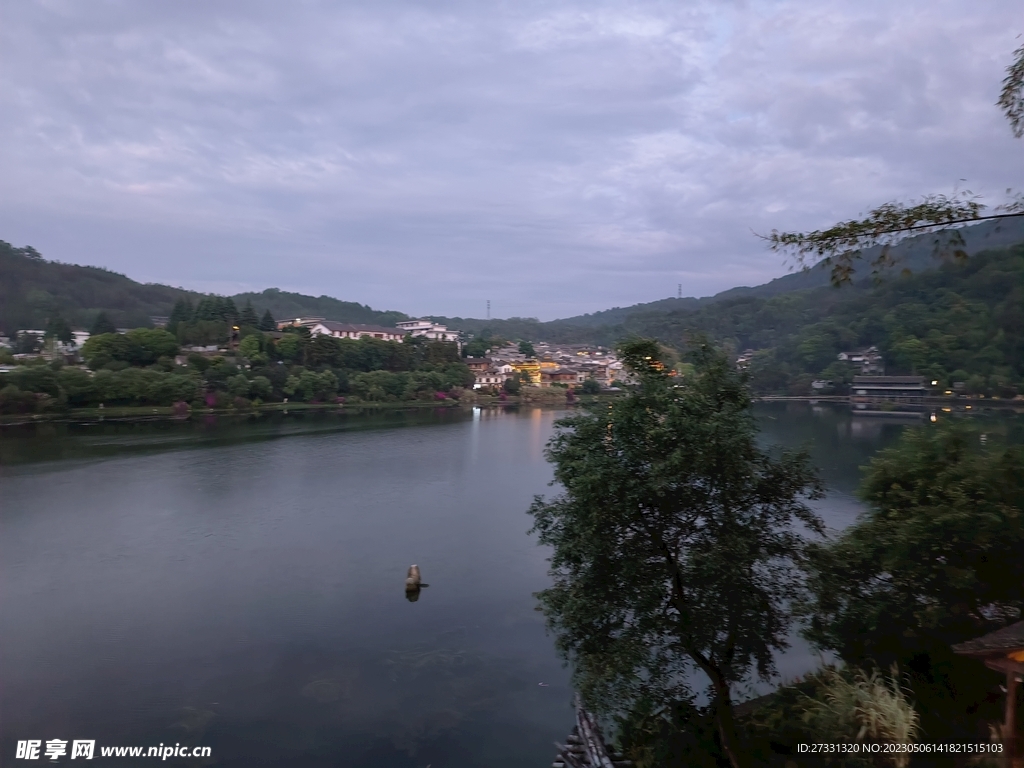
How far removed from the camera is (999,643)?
1847 millimetres

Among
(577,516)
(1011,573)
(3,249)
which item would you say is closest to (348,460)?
(577,516)

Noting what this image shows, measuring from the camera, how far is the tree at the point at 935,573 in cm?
276

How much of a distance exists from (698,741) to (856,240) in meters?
2.30

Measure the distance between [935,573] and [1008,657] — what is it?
1.25 metres

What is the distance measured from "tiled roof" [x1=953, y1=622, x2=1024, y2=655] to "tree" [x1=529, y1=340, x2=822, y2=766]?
0.87m

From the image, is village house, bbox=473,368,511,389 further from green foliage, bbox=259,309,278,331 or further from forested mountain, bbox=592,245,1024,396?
forested mountain, bbox=592,245,1024,396

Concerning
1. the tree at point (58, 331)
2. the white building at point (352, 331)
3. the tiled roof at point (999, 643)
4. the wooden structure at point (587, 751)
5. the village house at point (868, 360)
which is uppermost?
the white building at point (352, 331)

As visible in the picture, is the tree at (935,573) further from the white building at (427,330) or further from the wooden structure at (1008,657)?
the white building at (427,330)

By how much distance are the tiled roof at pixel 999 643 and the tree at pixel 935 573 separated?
2.44ft

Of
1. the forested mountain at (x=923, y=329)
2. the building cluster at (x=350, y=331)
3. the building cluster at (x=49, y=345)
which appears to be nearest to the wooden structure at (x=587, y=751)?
the forested mountain at (x=923, y=329)

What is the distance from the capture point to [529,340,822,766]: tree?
2752 mm

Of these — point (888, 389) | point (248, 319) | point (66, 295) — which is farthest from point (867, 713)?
point (66, 295)

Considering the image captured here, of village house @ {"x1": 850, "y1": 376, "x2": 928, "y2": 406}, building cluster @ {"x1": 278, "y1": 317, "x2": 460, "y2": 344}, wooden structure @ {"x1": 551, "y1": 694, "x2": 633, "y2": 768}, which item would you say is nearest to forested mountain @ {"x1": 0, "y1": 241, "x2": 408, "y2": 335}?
building cluster @ {"x1": 278, "y1": 317, "x2": 460, "y2": 344}

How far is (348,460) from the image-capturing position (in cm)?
1223
